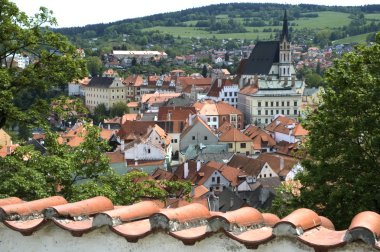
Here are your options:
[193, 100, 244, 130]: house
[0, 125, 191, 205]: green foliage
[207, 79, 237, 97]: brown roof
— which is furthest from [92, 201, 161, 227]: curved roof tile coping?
[207, 79, 237, 97]: brown roof

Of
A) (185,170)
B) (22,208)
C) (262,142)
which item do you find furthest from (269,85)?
(22,208)

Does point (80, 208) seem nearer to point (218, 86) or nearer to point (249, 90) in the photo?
point (249, 90)

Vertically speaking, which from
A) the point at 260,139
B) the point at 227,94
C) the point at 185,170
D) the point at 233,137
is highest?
the point at 185,170

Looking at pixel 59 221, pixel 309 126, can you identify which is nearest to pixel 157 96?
pixel 309 126

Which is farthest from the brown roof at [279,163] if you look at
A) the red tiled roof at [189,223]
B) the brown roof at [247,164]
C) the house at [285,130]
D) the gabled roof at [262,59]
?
the gabled roof at [262,59]

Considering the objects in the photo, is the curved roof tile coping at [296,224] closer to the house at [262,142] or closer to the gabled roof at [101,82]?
the house at [262,142]

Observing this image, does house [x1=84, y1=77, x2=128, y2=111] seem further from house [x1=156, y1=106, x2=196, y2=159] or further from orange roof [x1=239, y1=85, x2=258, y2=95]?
house [x1=156, y1=106, x2=196, y2=159]
